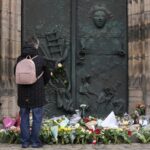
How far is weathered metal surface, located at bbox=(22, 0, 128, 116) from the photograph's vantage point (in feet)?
38.4

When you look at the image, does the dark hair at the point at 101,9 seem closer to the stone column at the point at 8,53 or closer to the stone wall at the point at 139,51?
the stone wall at the point at 139,51

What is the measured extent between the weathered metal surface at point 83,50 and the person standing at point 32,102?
3.14 meters

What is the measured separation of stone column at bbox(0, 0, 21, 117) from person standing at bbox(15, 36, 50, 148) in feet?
7.69

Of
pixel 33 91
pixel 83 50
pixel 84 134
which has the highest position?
pixel 83 50

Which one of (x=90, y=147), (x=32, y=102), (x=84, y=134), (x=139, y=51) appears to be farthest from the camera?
(x=139, y=51)

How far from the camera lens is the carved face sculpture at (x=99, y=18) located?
1184cm

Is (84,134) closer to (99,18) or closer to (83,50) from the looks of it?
(83,50)

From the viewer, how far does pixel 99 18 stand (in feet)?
38.9

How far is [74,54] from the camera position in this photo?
11.8 metres

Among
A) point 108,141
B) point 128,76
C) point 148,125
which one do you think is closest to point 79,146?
point 108,141

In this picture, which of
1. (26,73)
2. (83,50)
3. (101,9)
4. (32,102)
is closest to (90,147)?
(32,102)

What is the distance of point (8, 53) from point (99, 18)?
2.40 metres

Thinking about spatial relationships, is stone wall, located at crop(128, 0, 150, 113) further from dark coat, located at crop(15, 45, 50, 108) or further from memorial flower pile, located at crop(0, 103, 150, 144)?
dark coat, located at crop(15, 45, 50, 108)

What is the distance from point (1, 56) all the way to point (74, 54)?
73.3 inches
